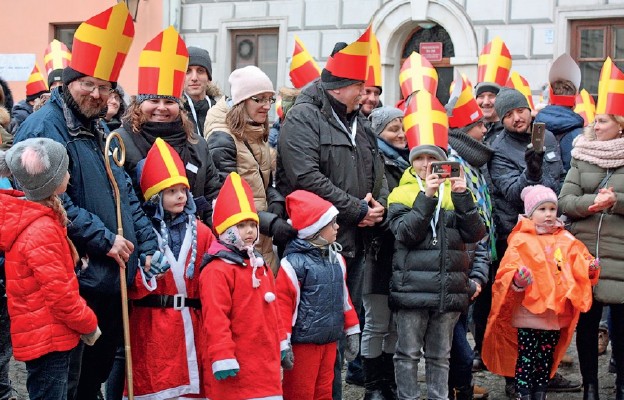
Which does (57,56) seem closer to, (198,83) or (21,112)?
(21,112)

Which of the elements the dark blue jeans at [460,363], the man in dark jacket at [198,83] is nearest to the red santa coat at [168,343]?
the dark blue jeans at [460,363]

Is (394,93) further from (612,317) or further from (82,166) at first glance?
(82,166)

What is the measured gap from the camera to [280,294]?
203 inches

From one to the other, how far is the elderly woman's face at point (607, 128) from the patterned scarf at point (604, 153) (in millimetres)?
60

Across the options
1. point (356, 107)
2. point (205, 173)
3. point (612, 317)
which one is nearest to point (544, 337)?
point (612, 317)

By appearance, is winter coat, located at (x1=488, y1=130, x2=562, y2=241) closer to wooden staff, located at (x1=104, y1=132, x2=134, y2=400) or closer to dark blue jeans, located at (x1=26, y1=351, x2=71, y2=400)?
wooden staff, located at (x1=104, y1=132, x2=134, y2=400)

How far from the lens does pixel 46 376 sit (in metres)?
4.32

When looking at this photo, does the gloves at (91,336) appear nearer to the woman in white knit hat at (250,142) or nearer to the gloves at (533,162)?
the woman in white knit hat at (250,142)

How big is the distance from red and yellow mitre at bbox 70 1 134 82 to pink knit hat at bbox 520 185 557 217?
8.55 feet

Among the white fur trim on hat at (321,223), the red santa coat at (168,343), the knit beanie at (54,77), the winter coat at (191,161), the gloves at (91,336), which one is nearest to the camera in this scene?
the gloves at (91,336)

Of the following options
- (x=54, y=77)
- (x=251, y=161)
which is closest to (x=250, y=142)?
(x=251, y=161)

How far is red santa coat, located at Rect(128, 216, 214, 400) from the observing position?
15.8 feet

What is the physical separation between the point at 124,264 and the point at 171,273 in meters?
0.36

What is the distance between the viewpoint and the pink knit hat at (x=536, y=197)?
617cm
